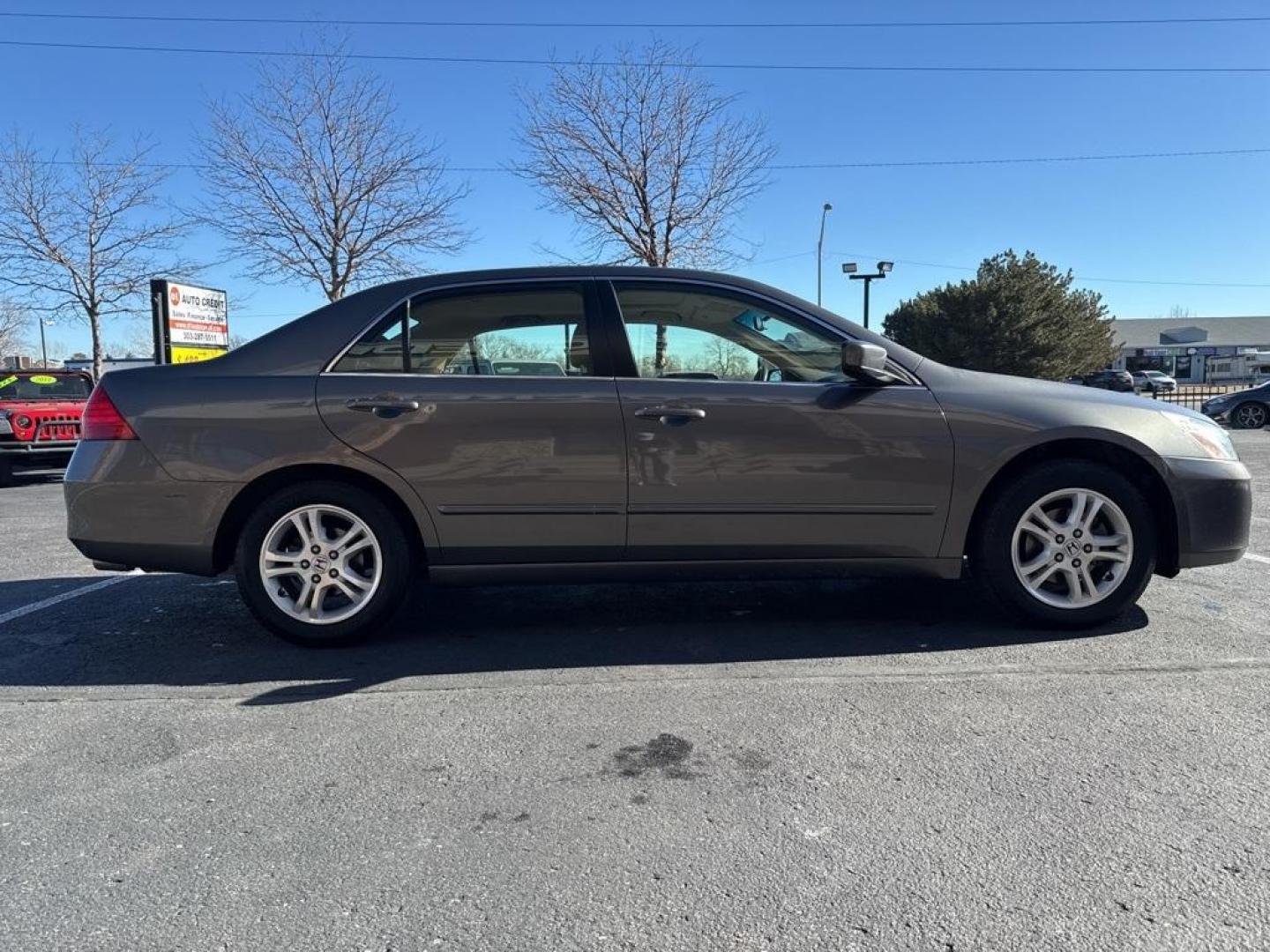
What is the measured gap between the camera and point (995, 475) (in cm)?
391

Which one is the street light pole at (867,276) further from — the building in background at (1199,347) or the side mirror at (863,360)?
the building in background at (1199,347)

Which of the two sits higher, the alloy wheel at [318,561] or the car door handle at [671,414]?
the car door handle at [671,414]

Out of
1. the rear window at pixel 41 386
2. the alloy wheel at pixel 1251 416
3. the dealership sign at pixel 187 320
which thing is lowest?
the alloy wheel at pixel 1251 416

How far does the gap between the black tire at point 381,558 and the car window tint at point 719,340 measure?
1353 mm

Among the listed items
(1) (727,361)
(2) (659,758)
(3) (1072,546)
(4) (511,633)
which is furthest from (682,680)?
(3) (1072,546)

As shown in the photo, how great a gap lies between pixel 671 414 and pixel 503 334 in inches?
35.3

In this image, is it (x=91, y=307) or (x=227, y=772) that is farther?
(x=91, y=307)

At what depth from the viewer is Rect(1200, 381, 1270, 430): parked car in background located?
18.9m

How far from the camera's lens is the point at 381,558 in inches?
153

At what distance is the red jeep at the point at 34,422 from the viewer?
11.4 m

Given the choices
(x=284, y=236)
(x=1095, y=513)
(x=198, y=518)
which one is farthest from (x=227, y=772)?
(x=284, y=236)

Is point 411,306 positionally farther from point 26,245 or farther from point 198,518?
point 26,245

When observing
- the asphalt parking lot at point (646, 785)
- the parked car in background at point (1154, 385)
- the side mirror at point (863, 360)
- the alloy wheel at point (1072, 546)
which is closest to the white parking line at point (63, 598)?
the asphalt parking lot at point (646, 785)

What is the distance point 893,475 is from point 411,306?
7.59ft
